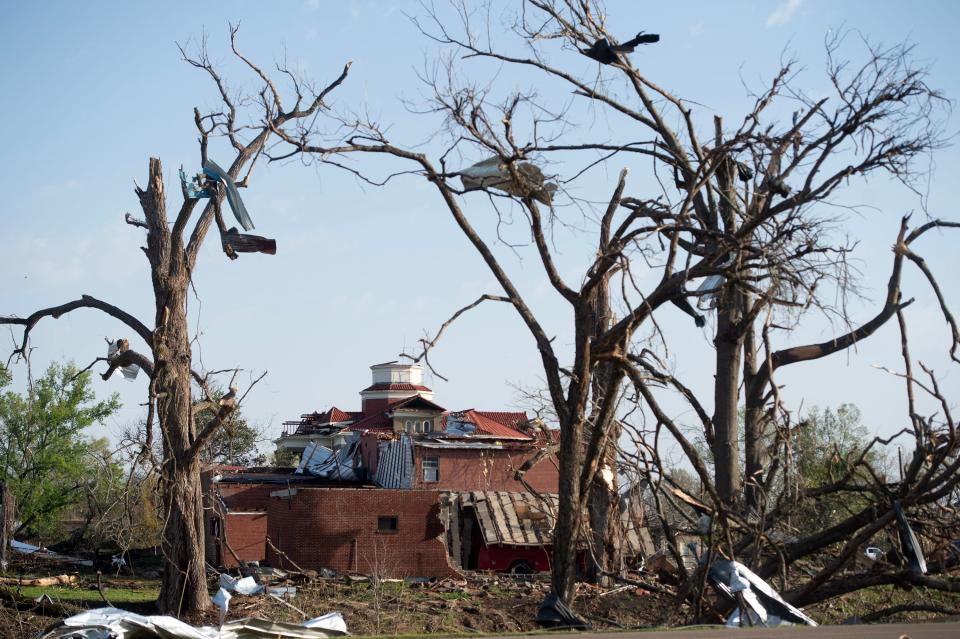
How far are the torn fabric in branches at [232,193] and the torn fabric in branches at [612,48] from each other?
5515 mm

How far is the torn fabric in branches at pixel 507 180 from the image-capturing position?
8.53m

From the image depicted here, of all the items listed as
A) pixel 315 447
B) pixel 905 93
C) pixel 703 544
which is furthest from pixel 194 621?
pixel 315 447

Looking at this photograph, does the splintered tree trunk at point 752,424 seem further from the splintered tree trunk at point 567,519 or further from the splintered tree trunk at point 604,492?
the splintered tree trunk at point 567,519

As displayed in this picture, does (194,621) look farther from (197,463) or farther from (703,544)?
(703,544)

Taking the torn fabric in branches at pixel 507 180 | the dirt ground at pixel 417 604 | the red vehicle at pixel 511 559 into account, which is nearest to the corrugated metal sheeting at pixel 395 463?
the red vehicle at pixel 511 559

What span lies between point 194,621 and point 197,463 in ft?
7.99

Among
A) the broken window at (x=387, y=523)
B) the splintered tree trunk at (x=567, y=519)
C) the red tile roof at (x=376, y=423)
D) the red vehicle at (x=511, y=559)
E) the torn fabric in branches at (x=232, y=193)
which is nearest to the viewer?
the splintered tree trunk at (x=567, y=519)

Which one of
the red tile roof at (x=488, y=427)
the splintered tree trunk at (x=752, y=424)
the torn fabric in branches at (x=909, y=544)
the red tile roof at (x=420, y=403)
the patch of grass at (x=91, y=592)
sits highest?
the red tile roof at (x=420, y=403)

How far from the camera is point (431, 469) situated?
110 ft

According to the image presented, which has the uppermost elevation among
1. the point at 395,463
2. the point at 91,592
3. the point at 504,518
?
the point at 395,463

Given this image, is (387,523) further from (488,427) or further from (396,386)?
(396,386)

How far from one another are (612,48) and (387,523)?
21346mm

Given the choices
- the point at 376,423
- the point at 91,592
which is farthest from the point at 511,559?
the point at 376,423

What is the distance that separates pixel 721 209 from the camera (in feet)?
39.6
